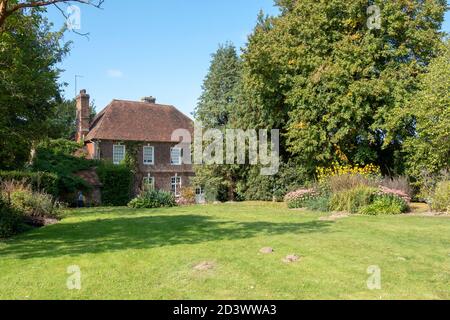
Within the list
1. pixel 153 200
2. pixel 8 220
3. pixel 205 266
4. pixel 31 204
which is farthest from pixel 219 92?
pixel 205 266

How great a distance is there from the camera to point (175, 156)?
42062 mm

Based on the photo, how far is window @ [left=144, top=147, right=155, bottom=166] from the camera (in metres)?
39.9

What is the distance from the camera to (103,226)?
13.7 meters

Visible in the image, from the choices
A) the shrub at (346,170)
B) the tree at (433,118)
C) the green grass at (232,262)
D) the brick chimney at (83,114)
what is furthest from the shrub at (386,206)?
the brick chimney at (83,114)

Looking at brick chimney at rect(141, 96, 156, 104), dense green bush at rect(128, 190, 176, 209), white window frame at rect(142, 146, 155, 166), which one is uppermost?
brick chimney at rect(141, 96, 156, 104)

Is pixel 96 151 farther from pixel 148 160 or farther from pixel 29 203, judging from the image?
pixel 29 203

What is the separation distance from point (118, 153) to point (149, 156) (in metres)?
2.89

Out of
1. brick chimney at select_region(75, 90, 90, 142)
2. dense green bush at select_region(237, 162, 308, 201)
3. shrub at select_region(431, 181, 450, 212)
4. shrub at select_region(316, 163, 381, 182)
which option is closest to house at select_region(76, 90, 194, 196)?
brick chimney at select_region(75, 90, 90, 142)

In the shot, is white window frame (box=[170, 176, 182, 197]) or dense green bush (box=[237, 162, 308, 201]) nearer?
dense green bush (box=[237, 162, 308, 201])

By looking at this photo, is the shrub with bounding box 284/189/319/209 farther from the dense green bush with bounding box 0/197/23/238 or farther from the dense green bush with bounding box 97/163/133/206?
the dense green bush with bounding box 97/163/133/206

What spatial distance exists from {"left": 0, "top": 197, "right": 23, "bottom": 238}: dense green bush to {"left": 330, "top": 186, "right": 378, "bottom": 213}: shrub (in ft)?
38.7

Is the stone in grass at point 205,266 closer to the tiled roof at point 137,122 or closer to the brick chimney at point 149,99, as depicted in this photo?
the tiled roof at point 137,122

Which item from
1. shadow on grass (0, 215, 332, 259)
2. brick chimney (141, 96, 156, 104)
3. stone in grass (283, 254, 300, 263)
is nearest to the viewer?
stone in grass (283, 254, 300, 263)
